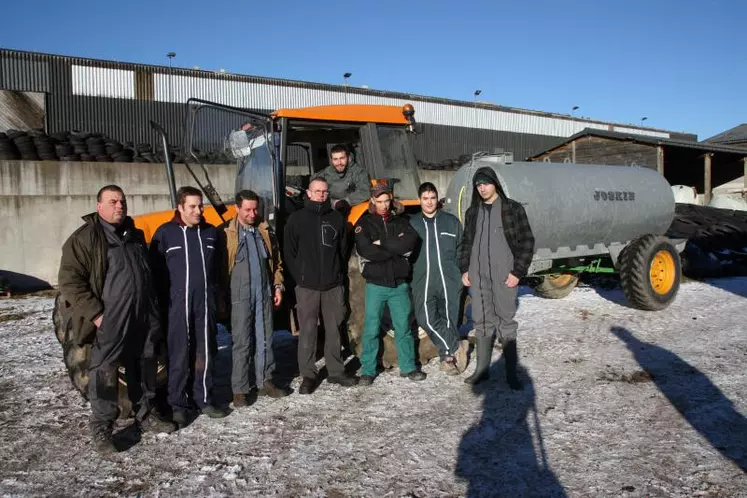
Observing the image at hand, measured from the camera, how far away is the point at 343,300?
4.83 metres

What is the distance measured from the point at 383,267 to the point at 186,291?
1.53 metres

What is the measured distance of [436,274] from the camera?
16.5 ft

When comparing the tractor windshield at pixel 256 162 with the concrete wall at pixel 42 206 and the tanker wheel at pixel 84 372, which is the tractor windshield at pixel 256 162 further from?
the concrete wall at pixel 42 206

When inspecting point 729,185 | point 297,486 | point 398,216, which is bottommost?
point 297,486

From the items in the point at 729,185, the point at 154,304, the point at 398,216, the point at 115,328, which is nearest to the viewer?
the point at 115,328

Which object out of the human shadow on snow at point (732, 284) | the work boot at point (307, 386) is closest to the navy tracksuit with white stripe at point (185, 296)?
the work boot at point (307, 386)

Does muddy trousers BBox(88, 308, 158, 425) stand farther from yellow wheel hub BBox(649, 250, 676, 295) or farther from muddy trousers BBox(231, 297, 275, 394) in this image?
yellow wheel hub BBox(649, 250, 676, 295)

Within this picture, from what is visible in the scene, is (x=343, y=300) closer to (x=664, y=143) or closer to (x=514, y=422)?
(x=514, y=422)

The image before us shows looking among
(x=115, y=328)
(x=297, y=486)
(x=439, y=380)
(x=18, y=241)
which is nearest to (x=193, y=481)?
(x=297, y=486)

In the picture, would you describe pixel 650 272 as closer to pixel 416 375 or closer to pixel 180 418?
pixel 416 375

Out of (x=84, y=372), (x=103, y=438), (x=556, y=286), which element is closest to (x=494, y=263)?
(x=103, y=438)

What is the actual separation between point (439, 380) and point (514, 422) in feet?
3.36

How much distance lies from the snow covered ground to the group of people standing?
0.29 metres

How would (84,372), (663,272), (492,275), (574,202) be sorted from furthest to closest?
(663,272) < (574,202) < (492,275) < (84,372)
